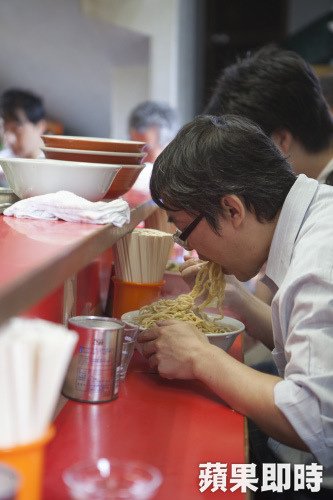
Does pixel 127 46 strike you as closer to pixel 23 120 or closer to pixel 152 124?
pixel 23 120

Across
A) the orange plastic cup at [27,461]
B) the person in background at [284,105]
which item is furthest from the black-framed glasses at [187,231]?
the orange plastic cup at [27,461]

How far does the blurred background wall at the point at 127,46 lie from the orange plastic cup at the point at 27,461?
5.55 metres

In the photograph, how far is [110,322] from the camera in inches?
76.5

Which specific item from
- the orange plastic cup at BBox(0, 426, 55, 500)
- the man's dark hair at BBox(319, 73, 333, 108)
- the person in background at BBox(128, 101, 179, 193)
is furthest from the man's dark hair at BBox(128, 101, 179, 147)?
the orange plastic cup at BBox(0, 426, 55, 500)

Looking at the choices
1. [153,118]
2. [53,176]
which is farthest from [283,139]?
[153,118]

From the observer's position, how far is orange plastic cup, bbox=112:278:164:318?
2580 millimetres

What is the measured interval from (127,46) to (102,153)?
664 centimetres

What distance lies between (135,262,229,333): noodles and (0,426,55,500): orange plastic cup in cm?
116

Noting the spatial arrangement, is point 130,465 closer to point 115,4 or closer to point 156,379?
point 156,379

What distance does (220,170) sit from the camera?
197 centimetres

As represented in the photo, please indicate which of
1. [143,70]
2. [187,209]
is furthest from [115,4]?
[187,209]

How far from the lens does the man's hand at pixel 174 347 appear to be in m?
1.96

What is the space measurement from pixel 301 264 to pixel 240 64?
1.51 metres

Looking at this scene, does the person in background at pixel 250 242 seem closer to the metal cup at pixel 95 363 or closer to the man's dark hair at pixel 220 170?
the man's dark hair at pixel 220 170
